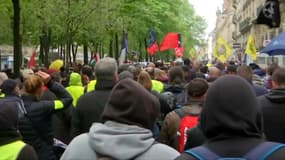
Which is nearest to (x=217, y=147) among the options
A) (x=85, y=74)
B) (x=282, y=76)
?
(x=282, y=76)

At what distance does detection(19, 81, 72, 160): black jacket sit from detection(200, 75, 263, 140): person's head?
342 centimetres

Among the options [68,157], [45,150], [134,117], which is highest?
[134,117]

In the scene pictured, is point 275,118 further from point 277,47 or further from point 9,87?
point 277,47

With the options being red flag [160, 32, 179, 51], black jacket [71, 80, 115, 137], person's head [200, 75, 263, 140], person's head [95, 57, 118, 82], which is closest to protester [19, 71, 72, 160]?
black jacket [71, 80, 115, 137]

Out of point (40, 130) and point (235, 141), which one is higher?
point (235, 141)

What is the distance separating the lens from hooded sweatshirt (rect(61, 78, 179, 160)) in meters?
3.28

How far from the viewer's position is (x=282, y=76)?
21.0ft

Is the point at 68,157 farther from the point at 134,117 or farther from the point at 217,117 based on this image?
the point at 217,117

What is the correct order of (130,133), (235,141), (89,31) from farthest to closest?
1. (89,31)
2. (130,133)
3. (235,141)

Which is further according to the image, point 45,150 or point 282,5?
point 282,5

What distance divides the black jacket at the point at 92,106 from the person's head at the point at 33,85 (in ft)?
1.48

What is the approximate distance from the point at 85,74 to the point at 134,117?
663cm

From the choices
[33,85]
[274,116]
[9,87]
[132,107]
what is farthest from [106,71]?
[132,107]

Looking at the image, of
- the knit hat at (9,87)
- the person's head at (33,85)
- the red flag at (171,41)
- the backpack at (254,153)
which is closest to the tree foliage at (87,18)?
the red flag at (171,41)
